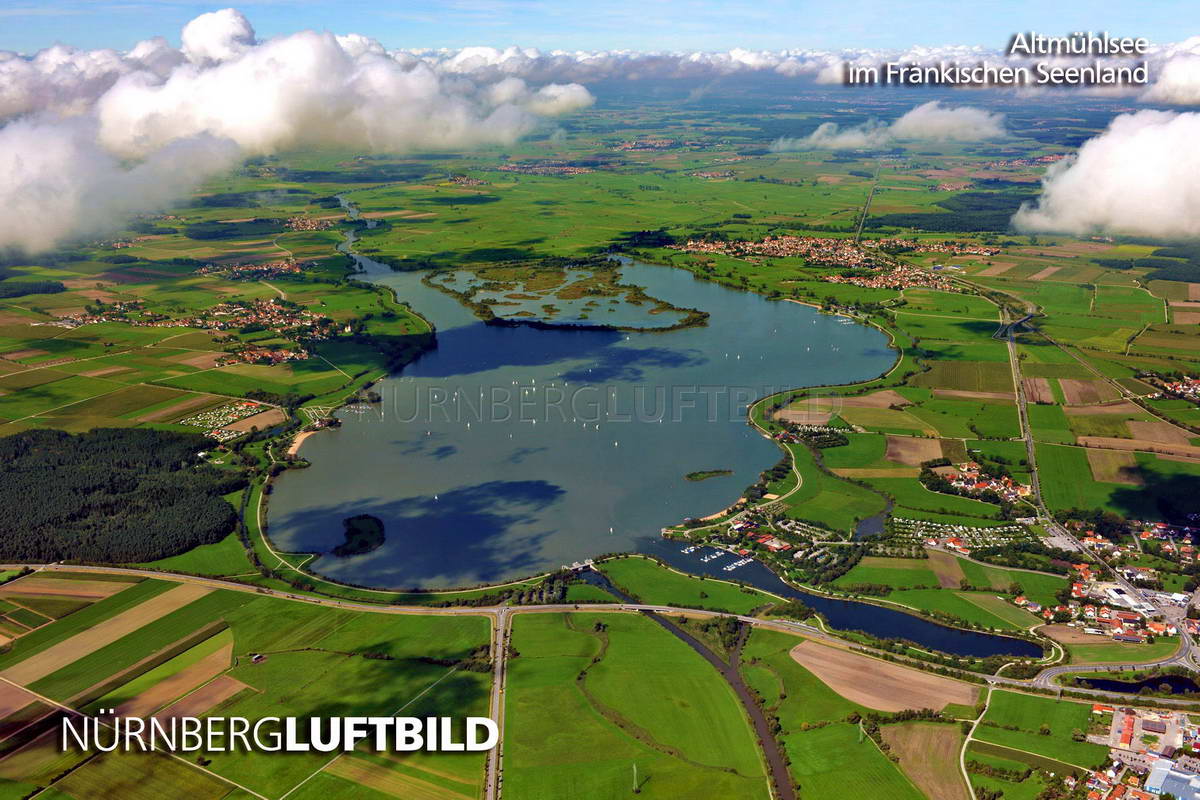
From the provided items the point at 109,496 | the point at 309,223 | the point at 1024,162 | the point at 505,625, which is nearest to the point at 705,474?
the point at 505,625

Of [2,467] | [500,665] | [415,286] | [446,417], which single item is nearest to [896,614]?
[500,665]

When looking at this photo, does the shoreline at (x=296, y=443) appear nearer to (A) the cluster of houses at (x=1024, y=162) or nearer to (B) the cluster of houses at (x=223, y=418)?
(B) the cluster of houses at (x=223, y=418)

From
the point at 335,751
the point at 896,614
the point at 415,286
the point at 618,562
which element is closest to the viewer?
the point at 335,751

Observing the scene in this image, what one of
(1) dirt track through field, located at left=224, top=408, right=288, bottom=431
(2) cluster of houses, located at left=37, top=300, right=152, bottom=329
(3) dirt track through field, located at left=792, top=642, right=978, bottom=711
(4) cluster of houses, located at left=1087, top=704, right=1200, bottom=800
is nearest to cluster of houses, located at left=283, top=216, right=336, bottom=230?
(2) cluster of houses, located at left=37, top=300, right=152, bottom=329

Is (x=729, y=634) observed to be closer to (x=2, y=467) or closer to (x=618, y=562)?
(x=618, y=562)

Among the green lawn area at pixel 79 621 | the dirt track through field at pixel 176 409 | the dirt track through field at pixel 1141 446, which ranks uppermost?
the dirt track through field at pixel 176 409

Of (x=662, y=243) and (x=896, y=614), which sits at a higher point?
(x=662, y=243)

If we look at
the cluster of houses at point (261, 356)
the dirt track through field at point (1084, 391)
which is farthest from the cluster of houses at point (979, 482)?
the cluster of houses at point (261, 356)
